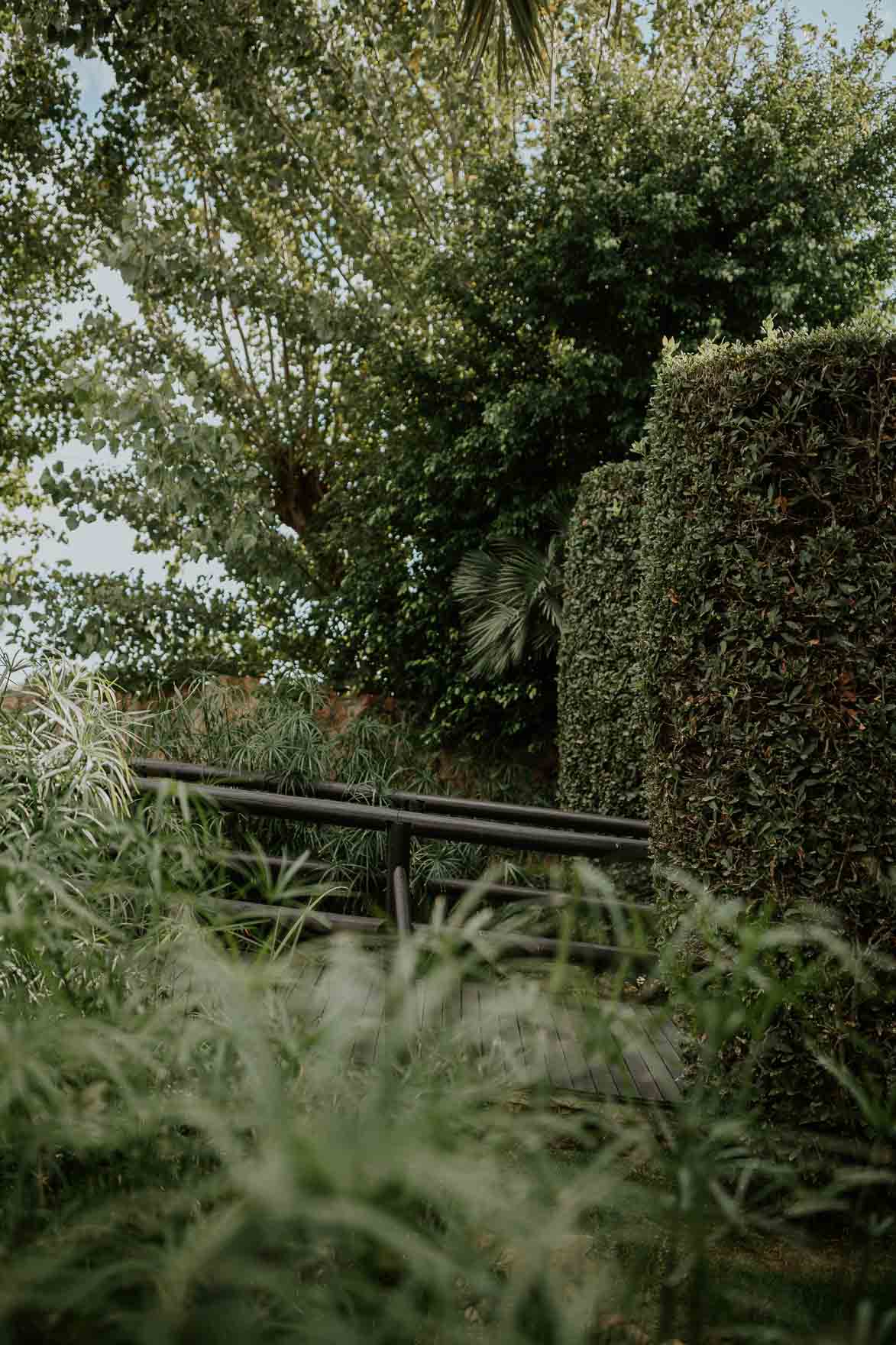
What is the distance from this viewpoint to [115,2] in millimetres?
9508

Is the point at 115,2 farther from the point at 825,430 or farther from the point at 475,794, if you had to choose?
the point at 825,430

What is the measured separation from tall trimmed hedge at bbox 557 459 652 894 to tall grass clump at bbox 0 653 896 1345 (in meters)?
4.56

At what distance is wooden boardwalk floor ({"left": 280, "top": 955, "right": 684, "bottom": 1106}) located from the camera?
1368 mm

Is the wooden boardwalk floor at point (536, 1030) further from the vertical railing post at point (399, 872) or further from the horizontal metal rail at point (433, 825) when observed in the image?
the horizontal metal rail at point (433, 825)

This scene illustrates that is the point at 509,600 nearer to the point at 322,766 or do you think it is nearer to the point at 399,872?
the point at 322,766

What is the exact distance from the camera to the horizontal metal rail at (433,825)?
176 inches

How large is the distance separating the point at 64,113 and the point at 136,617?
6.09 meters

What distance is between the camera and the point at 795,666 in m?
3.30

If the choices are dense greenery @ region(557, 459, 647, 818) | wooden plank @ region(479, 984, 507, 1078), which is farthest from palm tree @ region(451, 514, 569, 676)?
wooden plank @ region(479, 984, 507, 1078)

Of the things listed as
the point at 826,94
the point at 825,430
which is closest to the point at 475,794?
the point at 825,430

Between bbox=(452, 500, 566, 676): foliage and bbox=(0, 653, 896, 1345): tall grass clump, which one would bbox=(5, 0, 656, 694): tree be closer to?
bbox=(452, 500, 566, 676): foliage

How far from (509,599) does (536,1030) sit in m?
6.07

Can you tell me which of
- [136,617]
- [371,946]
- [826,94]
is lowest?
[371,946]

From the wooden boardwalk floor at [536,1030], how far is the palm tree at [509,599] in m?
4.23
